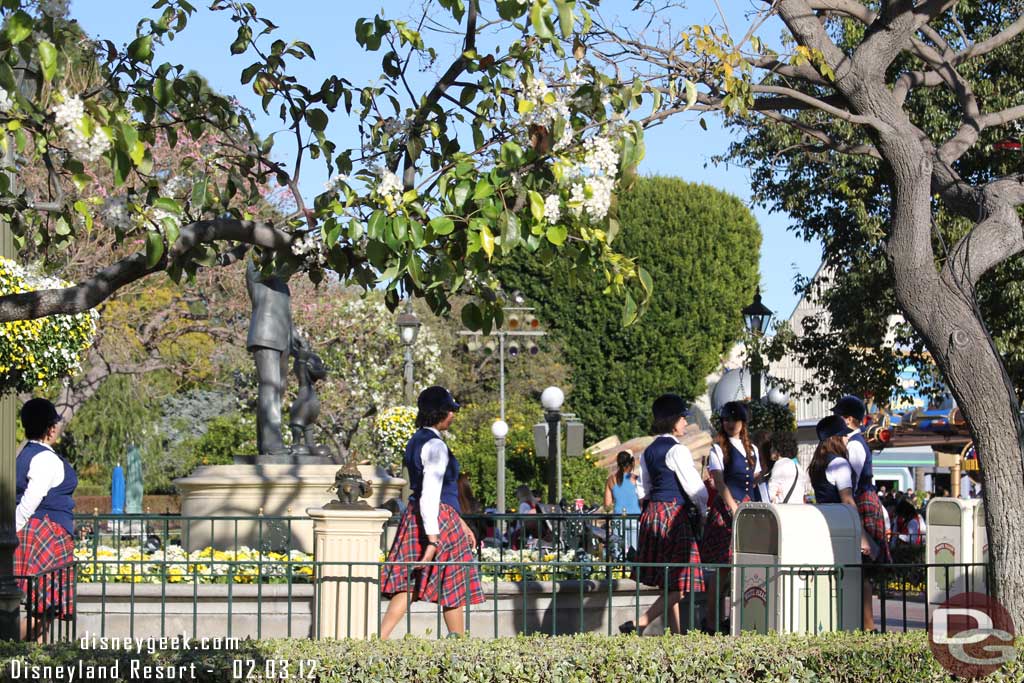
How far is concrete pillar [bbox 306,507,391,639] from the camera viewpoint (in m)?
7.06

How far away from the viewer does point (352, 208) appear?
500cm

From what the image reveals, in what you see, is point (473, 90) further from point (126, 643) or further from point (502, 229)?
point (126, 643)

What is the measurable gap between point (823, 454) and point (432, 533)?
3.17 metres

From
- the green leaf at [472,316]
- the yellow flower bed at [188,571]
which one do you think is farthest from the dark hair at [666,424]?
the green leaf at [472,316]

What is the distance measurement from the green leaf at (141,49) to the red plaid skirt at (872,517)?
6.26 meters

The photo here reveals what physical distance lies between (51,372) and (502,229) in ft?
30.4

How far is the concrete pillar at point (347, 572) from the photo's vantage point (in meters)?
7.06

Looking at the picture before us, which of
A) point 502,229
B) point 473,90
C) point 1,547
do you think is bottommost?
point 1,547

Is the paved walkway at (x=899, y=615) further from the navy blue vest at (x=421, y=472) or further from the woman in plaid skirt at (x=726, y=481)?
the navy blue vest at (x=421, y=472)

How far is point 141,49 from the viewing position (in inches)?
208

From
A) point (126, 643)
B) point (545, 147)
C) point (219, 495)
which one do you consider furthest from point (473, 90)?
point (219, 495)

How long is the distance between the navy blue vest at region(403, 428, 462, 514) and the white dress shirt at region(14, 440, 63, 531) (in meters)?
2.11

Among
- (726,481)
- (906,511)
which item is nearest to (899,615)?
(726,481)

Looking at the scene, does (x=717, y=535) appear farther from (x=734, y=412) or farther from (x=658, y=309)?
(x=658, y=309)
